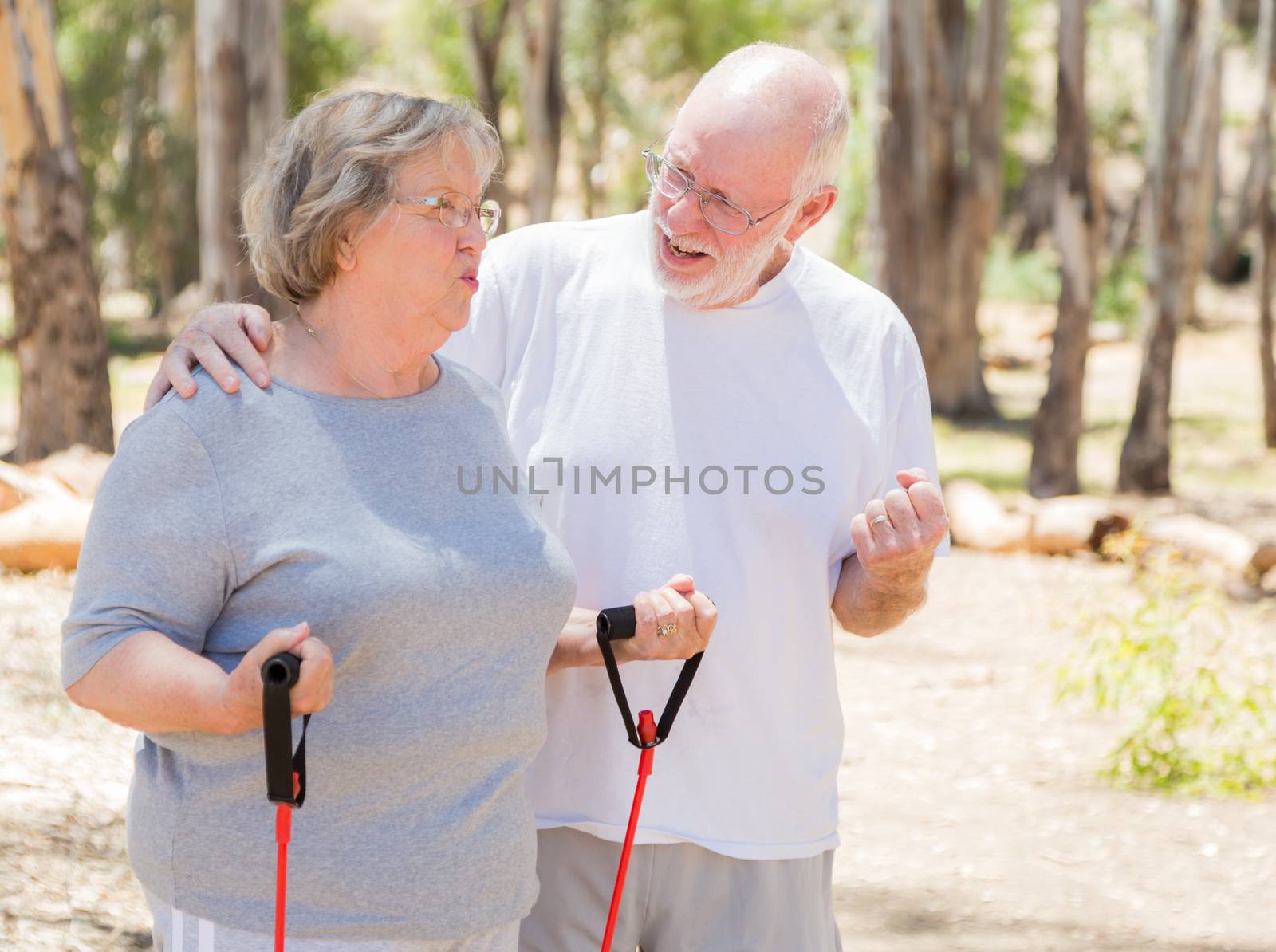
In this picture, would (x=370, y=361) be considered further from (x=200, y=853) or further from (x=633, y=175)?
(x=633, y=175)

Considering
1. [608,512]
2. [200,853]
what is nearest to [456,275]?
[608,512]

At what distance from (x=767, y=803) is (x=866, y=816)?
308cm

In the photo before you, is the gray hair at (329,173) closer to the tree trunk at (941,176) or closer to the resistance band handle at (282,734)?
the resistance band handle at (282,734)

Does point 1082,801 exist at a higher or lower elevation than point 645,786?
lower

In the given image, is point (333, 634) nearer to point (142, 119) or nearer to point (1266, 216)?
point (1266, 216)

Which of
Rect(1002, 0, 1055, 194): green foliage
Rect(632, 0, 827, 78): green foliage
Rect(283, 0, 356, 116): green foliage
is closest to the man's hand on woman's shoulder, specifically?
Rect(1002, 0, 1055, 194): green foliage

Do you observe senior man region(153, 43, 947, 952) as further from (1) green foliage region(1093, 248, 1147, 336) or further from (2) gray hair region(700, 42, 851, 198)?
(1) green foliage region(1093, 248, 1147, 336)

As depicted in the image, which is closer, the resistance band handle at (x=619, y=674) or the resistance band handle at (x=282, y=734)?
the resistance band handle at (x=282, y=734)

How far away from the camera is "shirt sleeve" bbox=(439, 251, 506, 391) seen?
8.05ft

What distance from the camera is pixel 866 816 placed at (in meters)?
5.31

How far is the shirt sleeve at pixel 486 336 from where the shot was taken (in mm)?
2455

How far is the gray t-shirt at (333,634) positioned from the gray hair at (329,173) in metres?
0.19

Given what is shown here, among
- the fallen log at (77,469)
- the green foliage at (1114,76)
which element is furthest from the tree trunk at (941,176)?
the green foliage at (1114,76)

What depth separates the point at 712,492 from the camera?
2.38 metres
